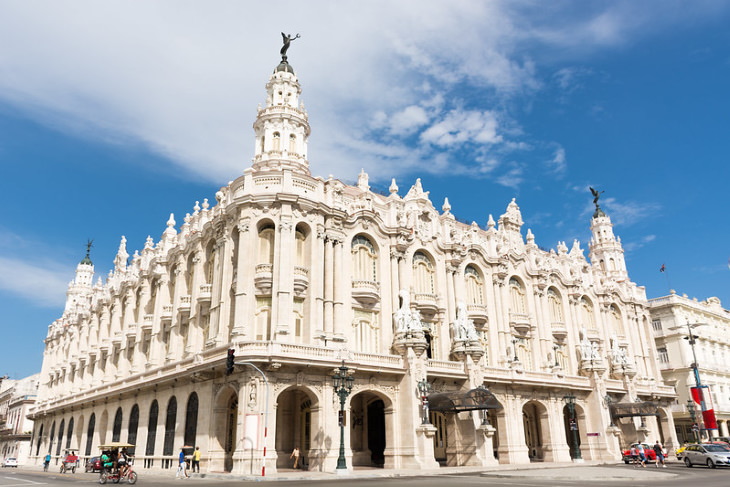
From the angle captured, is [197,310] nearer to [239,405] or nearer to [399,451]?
[239,405]

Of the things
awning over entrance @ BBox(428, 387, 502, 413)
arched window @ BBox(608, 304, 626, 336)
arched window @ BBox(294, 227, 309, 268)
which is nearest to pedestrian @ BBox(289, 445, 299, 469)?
awning over entrance @ BBox(428, 387, 502, 413)

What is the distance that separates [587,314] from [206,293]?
3985 cm

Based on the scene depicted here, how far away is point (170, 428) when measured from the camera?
3856 cm

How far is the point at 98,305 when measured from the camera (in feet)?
210

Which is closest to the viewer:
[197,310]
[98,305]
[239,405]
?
[239,405]

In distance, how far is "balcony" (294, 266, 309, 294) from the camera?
3791cm

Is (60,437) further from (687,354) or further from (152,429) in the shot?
(687,354)

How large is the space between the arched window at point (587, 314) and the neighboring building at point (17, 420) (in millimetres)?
69449

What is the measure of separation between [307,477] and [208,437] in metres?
8.27

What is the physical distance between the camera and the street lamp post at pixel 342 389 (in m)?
30.6

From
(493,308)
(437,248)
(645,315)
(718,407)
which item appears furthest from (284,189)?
(718,407)

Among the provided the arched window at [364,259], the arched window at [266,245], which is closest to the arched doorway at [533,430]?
the arched window at [364,259]

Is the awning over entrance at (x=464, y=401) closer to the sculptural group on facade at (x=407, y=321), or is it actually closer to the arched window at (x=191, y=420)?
the sculptural group on facade at (x=407, y=321)

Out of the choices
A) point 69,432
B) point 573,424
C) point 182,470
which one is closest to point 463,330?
point 573,424
